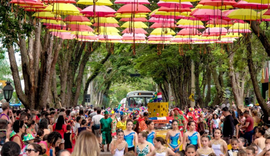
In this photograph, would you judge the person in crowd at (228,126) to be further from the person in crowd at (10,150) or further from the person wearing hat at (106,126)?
the person in crowd at (10,150)

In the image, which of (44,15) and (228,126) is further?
(44,15)

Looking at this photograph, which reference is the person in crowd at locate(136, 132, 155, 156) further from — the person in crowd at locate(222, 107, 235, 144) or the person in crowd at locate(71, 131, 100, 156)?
the person in crowd at locate(71, 131, 100, 156)

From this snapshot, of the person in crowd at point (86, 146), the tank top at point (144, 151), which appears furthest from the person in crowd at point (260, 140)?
the person in crowd at point (86, 146)

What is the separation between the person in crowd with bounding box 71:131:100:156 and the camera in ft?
18.9

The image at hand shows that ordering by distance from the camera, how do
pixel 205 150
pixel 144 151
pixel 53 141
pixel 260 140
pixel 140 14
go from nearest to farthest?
pixel 53 141 → pixel 205 150 → pixel 144 151 → pixel 260 140 → pixel 140 14

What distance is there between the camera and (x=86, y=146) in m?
5.77

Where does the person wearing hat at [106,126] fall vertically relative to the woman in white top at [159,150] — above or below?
below

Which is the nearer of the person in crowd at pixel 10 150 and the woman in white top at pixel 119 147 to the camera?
the person in crowd at pixel 10 150

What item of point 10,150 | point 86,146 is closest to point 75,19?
point 10,150

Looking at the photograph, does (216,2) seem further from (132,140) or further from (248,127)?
(132,140)

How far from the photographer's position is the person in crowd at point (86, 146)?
5.77m

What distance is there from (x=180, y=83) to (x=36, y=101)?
81.5 feet

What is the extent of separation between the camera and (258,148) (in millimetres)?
11953

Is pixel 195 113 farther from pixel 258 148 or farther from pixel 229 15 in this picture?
pixel 258 148
